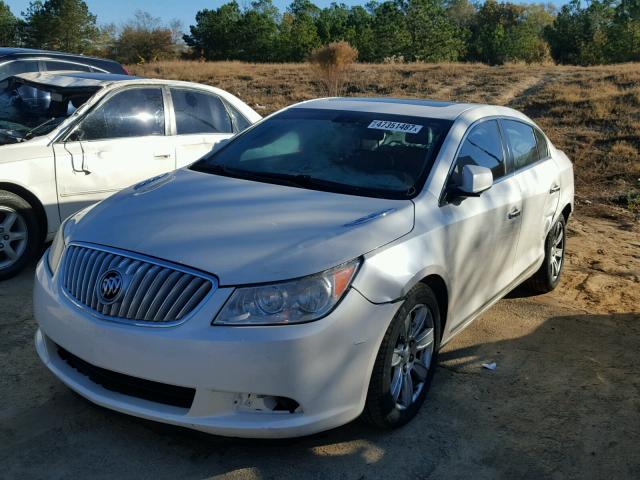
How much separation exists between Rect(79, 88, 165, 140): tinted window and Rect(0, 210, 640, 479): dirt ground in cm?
167

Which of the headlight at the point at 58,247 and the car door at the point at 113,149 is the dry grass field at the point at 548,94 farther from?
the headlight at the point at 58,247

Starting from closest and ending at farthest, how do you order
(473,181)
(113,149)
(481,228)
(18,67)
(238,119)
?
(473,181), (481,228), (113,149), (238,119), (18,67)

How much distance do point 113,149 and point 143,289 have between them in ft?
10.5

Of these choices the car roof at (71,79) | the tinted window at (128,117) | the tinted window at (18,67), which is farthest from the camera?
the tinted window at (18,67)

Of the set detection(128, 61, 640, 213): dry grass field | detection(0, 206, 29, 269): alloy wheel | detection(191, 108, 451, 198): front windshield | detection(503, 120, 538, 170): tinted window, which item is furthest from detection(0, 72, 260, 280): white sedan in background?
detection(128, 61, 640, 213): dry grass field

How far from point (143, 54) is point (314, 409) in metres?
78.6

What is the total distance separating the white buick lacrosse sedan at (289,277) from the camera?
2.88 meters

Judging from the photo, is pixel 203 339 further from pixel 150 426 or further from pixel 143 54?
pixel 143 54

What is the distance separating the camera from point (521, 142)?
17.1 feet

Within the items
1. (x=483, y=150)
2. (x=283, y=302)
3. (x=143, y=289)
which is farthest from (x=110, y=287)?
(x=483, y=150)

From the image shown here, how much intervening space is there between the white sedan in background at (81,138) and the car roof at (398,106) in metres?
1.77

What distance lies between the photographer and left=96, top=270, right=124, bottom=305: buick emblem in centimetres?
305

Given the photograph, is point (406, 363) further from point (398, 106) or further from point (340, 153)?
point (398, 106)

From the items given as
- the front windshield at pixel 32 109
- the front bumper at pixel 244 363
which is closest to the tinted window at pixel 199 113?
the front windshield at pixel 32 109
